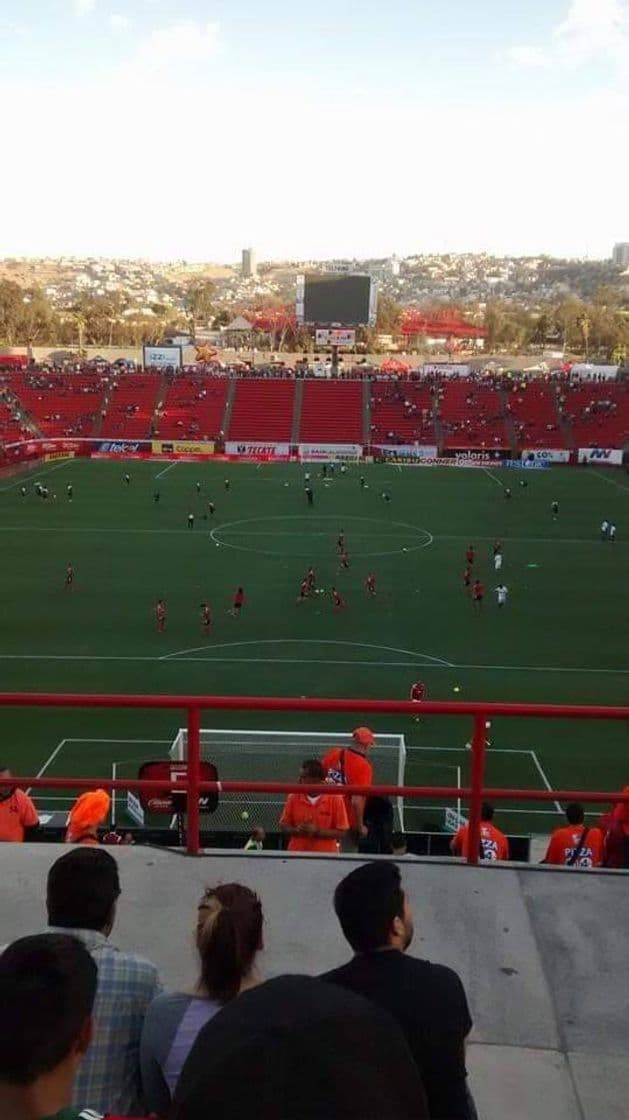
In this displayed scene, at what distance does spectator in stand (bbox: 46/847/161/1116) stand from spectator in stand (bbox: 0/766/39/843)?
11.4ft

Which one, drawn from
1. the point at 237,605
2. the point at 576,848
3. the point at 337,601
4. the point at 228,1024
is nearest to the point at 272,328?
the point at 337,601

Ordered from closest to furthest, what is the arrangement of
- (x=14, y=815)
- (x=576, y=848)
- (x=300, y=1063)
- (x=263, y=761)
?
1. (x=300, y=1063)
2. (x=14, y=815)
3. (x=576, y=848)
4. (x=263, y=761)

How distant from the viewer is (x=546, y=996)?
16.0ft

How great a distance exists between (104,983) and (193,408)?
270 ft

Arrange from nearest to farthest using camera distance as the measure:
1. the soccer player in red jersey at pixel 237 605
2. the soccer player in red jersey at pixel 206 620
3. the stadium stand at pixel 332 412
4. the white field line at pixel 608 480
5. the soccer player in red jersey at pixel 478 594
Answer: the soccer player in red jersey at pixel 206 620 → the soccer player in red jersey at pixel 237 605 → the soccer player in red jersey at pixel 478 594 → the white field line at pixel 608 480 → the stadium stand at pixel 332 412

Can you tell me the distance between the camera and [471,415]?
83000mm

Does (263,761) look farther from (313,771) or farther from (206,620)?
(206,620)

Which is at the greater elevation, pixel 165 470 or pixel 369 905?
pixel 369 905

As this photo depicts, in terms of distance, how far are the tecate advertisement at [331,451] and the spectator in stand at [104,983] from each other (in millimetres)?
72478

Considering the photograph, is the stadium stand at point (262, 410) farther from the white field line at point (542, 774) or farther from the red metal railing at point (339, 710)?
the red metal railing at point (339, 710)

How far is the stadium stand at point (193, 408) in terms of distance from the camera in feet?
260

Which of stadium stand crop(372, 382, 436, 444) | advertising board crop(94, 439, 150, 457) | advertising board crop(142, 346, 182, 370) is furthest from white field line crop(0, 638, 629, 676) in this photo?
advertising board crop(142, 346, 182, 370)

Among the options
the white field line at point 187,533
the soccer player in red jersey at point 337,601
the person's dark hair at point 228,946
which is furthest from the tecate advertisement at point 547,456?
the person's dark hair at point 228,946

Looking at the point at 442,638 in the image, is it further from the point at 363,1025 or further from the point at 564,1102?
the point at 363,1025
